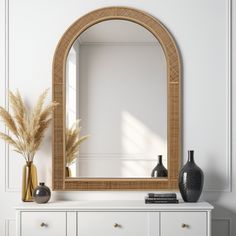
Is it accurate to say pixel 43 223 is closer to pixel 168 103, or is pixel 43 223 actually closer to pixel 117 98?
pixel 117 98

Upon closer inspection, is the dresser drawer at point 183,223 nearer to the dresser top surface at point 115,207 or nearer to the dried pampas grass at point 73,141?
the dresser top surface at point 115,207

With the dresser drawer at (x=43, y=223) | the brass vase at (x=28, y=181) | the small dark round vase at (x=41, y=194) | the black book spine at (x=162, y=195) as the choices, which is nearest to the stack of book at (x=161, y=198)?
the black book spine at (x=162, y=195)

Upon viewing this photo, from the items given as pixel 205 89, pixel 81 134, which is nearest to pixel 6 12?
pixel 81 134

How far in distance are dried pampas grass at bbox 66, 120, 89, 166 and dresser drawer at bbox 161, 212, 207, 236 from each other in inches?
32.7

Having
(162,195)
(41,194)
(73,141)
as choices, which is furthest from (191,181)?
(41,194)

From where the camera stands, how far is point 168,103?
12.7ft

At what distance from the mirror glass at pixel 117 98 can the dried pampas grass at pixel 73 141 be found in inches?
0.4

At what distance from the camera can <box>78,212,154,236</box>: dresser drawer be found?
3.54 m

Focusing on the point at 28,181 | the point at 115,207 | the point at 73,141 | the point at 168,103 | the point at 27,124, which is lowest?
the point at 115,207

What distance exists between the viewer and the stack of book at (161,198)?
3646mm

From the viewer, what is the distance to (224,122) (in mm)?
3910

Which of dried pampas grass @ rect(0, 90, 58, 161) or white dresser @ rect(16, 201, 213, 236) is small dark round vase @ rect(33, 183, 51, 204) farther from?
dried pampas grass @ rect(0, 90, 58, 161)

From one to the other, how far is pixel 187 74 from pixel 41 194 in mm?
1438

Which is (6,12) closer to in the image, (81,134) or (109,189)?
(81,134)
